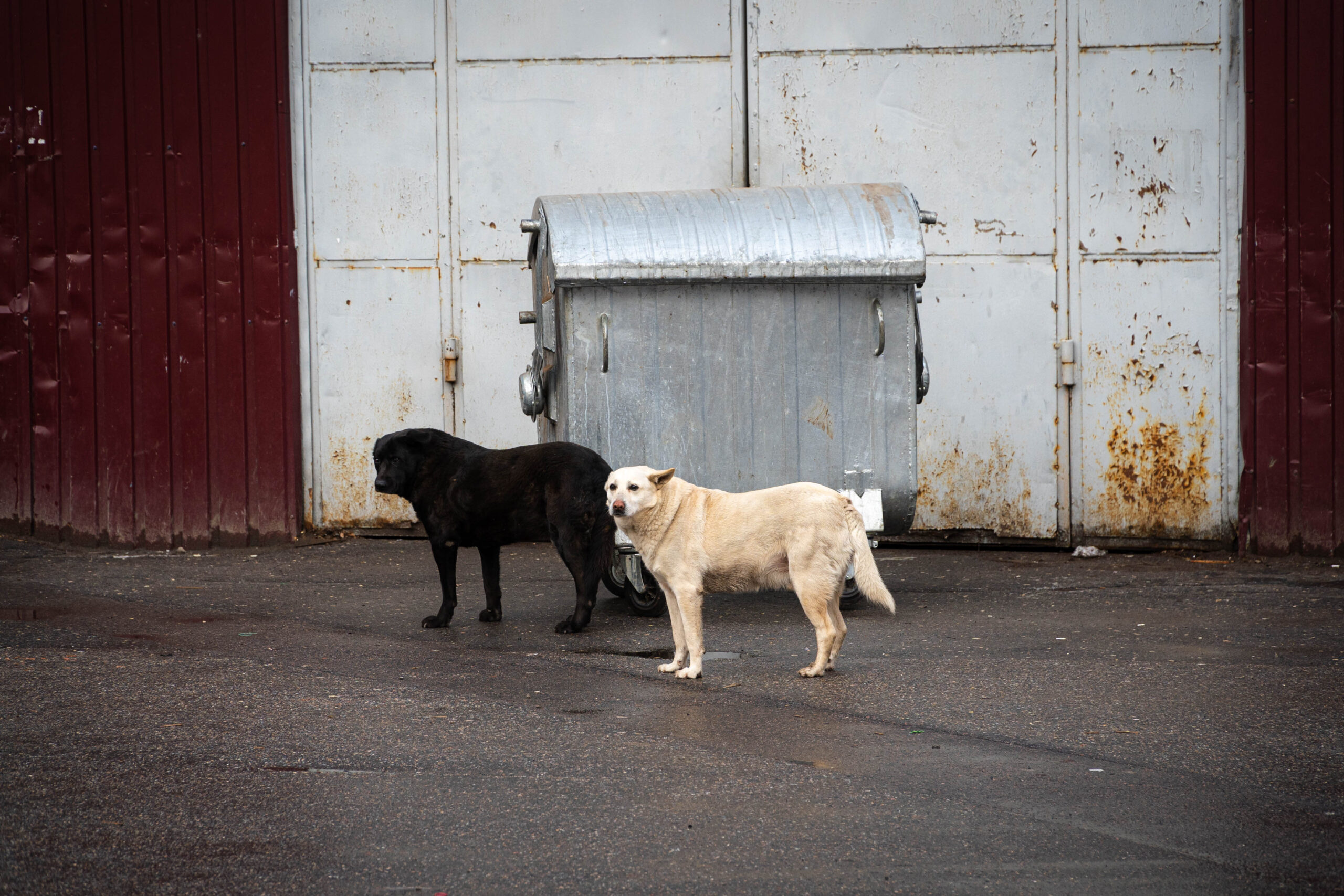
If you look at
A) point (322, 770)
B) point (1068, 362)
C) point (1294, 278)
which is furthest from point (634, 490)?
point (1294, 278)

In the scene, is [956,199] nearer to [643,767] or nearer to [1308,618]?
[1308,618]

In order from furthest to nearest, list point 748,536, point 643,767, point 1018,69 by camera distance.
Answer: point 1018,69 → point 748,536 → point 643,767

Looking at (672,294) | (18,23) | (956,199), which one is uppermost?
(18,23)

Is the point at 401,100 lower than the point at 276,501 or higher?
higher

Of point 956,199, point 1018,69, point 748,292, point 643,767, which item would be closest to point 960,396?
point 956,199

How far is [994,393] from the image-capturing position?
32.0ft

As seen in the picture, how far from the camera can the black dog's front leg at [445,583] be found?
678 centimetres

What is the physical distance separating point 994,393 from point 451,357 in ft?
13.5

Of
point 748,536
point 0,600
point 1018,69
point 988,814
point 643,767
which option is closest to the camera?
point 988,814

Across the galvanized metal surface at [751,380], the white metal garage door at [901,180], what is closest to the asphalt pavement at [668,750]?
the galvanized metal surface at [751,380]

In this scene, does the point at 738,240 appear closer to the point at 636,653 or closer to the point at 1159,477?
the point at 636,653

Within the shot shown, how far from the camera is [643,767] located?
4090mm

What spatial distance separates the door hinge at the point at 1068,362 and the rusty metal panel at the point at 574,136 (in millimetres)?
2780

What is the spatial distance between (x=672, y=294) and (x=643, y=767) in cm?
356
